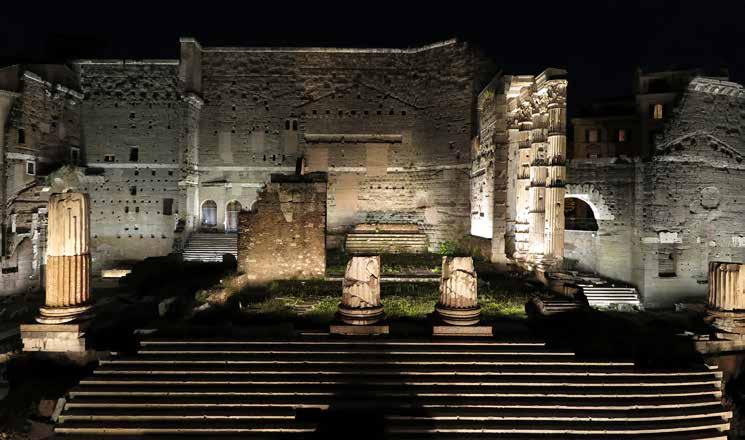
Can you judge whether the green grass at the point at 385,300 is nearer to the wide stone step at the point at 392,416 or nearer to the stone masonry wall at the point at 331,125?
the wide stone step at the point at 392,416

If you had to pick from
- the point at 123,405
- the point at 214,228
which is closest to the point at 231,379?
Answer: the point at 123,405

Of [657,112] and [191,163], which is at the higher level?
[657,112]

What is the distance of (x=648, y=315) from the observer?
14.9 metres

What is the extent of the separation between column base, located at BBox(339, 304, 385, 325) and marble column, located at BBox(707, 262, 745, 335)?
862 cm

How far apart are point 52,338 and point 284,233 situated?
24.7 ft

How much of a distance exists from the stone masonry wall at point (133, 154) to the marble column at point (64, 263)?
1543cm

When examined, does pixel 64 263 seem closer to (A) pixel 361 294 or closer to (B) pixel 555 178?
(A) pixel 361 294

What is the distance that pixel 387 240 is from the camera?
73.2 ft

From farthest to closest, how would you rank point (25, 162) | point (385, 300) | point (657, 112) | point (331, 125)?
point (657, 112)
point (331, 125)
point (25, 162)
point (385, 300)

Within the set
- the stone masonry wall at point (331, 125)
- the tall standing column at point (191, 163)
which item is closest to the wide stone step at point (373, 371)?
the stone masonry wall at point (331, 125)

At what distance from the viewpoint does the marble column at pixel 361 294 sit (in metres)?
8.51

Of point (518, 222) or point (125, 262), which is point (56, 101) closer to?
point (125, 262)

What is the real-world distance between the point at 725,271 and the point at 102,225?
91.0ft

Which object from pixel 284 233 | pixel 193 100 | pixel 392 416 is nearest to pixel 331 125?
pixel 193 100
